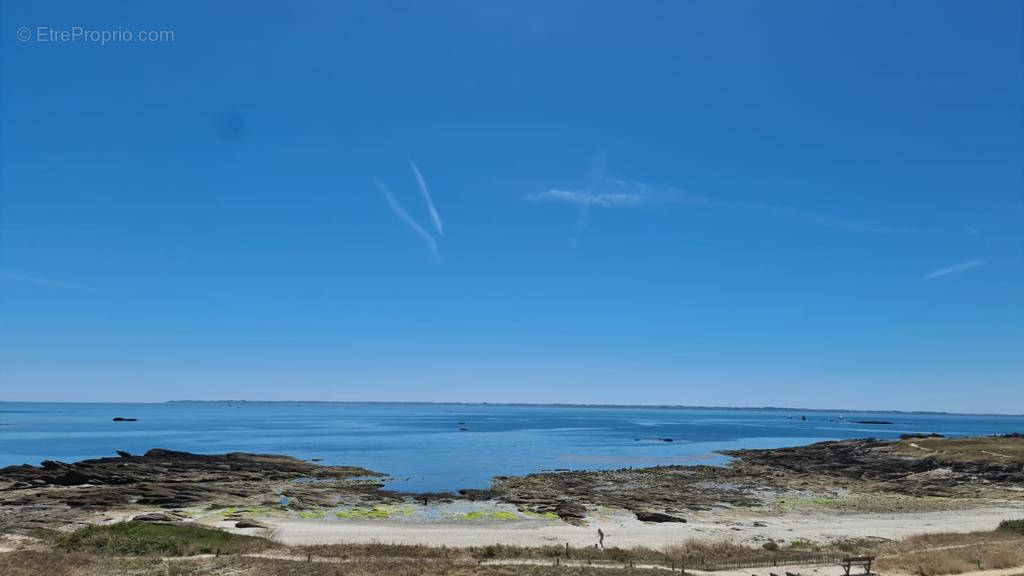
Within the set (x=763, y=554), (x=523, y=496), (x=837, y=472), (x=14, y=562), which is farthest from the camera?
(x=837, y=472)

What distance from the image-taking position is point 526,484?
230 ft

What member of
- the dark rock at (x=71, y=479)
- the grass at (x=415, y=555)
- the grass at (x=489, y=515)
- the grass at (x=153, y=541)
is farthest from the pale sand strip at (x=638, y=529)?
the dark rock at (x=71, y=479)

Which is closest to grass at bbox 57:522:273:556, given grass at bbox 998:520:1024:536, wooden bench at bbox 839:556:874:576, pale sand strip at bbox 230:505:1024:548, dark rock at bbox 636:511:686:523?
pale sand strip at bbox 230:505:1024:548

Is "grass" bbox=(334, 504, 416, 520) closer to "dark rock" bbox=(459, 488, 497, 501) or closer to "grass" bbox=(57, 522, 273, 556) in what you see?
"dark rock" bbox=(459, 488, 497, 501)

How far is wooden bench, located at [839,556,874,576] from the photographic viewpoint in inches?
1138

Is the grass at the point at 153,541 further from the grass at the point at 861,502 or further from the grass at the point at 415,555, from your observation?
the grass at the point at 861,502

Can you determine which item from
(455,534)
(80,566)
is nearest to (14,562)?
(80,566)

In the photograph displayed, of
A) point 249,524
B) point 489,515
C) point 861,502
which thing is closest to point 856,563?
point 489,515

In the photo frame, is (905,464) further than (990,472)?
Yes

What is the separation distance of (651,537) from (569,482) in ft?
100.0

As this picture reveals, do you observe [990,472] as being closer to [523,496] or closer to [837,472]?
[837,472]

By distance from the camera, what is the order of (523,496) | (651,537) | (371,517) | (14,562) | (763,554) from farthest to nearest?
1. (523,496)
2. (371,517)
3. (651,537)
4. (763,554)
5. (14,562)

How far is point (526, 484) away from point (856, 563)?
4300 centimetres

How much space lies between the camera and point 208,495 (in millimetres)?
57250
